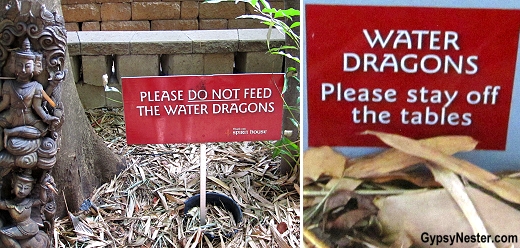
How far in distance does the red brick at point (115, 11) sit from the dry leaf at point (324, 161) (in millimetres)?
2562

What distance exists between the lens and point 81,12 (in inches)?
126

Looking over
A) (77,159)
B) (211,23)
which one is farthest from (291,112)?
(211,23)

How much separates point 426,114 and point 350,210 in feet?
0.57

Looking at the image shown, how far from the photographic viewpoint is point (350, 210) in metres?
0.86

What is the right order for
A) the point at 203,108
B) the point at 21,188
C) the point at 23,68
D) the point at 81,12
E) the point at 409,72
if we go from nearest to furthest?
the point at 409,72, the point at 23,68, the point at 21,188, the point at 203,108, the point at 81,12

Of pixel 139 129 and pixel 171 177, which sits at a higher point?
pixel 139 129

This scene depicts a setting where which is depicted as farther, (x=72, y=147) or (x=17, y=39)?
(x=72, y=147)

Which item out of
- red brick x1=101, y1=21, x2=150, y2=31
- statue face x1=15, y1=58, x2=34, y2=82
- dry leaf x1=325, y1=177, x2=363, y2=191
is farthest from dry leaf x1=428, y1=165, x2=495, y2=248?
red brick x1=101, y1=21, x2=150, y2=31

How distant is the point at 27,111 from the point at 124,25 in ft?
6.23

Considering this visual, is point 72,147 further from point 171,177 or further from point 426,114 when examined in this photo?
point 426,114

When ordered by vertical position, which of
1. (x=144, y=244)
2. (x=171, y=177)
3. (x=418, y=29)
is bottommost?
(x=144, y=244)

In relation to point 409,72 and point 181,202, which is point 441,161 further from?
point 181,202

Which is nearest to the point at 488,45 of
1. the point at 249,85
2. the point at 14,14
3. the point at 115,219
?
the point at 249,85

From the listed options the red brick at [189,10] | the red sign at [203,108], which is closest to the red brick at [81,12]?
the red brick at [189,10]
